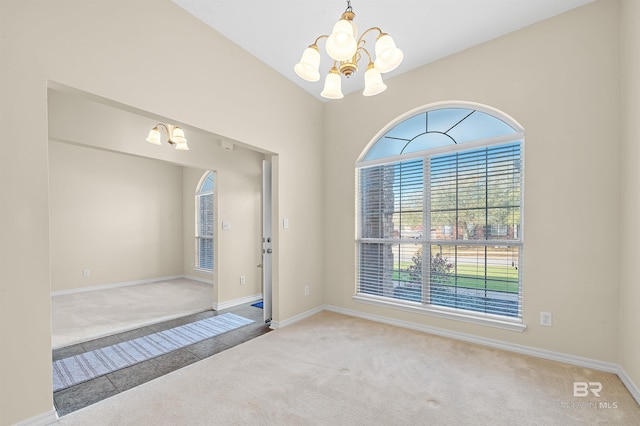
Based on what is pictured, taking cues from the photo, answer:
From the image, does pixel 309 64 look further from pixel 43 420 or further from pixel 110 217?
pixel 110 217

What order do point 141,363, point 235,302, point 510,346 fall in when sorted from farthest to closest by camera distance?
point 235,302
point 510,346
point 141,363

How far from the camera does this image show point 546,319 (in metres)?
2.54

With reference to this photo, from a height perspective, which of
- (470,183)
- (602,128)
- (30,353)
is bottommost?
(30,353)

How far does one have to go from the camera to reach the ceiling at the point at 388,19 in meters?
2.36

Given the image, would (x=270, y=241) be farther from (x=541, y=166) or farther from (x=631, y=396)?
(x=631, y=396)

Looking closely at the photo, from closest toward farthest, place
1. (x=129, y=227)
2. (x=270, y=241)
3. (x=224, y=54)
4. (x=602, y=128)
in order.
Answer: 1. (x=602, y=128)
2. (x=224, y=54)
3. (x=270, y=241)
4. (x=129, y=227)

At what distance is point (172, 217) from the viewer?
6605mm

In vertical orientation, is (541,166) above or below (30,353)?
above

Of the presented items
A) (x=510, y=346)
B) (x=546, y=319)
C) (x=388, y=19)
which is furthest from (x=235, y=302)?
(x=388, y=19)

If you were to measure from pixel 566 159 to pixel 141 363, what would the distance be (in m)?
4.37

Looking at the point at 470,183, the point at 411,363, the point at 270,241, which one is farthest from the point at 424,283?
the point at 270,241

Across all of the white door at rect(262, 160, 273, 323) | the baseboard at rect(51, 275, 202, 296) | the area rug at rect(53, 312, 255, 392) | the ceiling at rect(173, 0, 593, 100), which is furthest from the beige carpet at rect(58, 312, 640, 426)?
the baseboard at rect(51, 275, 202, 296)

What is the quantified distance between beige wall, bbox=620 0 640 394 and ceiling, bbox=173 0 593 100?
55cm

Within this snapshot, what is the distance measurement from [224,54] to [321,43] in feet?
3.34
